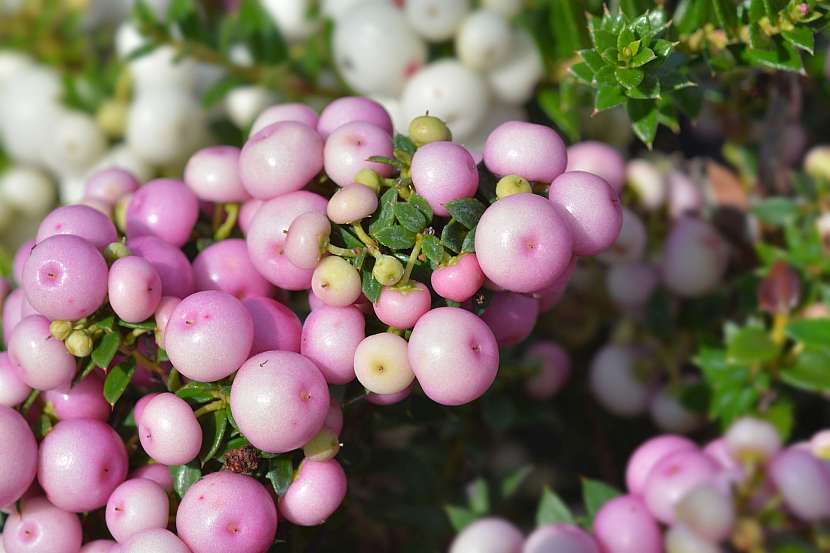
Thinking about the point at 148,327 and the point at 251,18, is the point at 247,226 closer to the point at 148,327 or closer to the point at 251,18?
the point at 148,327

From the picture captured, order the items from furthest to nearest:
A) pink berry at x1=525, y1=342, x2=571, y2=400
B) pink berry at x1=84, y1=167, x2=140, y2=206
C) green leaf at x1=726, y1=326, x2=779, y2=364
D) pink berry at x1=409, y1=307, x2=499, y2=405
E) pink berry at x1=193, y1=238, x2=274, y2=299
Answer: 1. pink berry at x1=525, y1=342, x2=571, y2=400
2. green leaf at x1=726, y1=326, x2=779, y2=364
3. pink berry at x1=84, y1=167, x2=140, y2=206
4. pink berry at x1=193, y1=238, x2=274, y2=299
5. pink berry at x1=409, y1=307, x2=499, y2=405

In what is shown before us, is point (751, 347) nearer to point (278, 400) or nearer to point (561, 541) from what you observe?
point (561, 541)

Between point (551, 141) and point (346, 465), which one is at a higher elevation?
point (551, 141)

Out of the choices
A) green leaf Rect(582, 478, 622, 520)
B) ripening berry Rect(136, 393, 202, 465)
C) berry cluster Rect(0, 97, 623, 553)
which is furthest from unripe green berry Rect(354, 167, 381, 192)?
green leaf Rect(582, 478, 622, 520)

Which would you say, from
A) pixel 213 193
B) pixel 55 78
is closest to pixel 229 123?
pixel 55 78

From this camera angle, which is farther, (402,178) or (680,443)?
(680,443)

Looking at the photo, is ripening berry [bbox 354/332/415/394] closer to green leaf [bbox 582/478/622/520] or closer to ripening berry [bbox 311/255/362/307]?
ripening berry [bbox 311/255/362/307]
